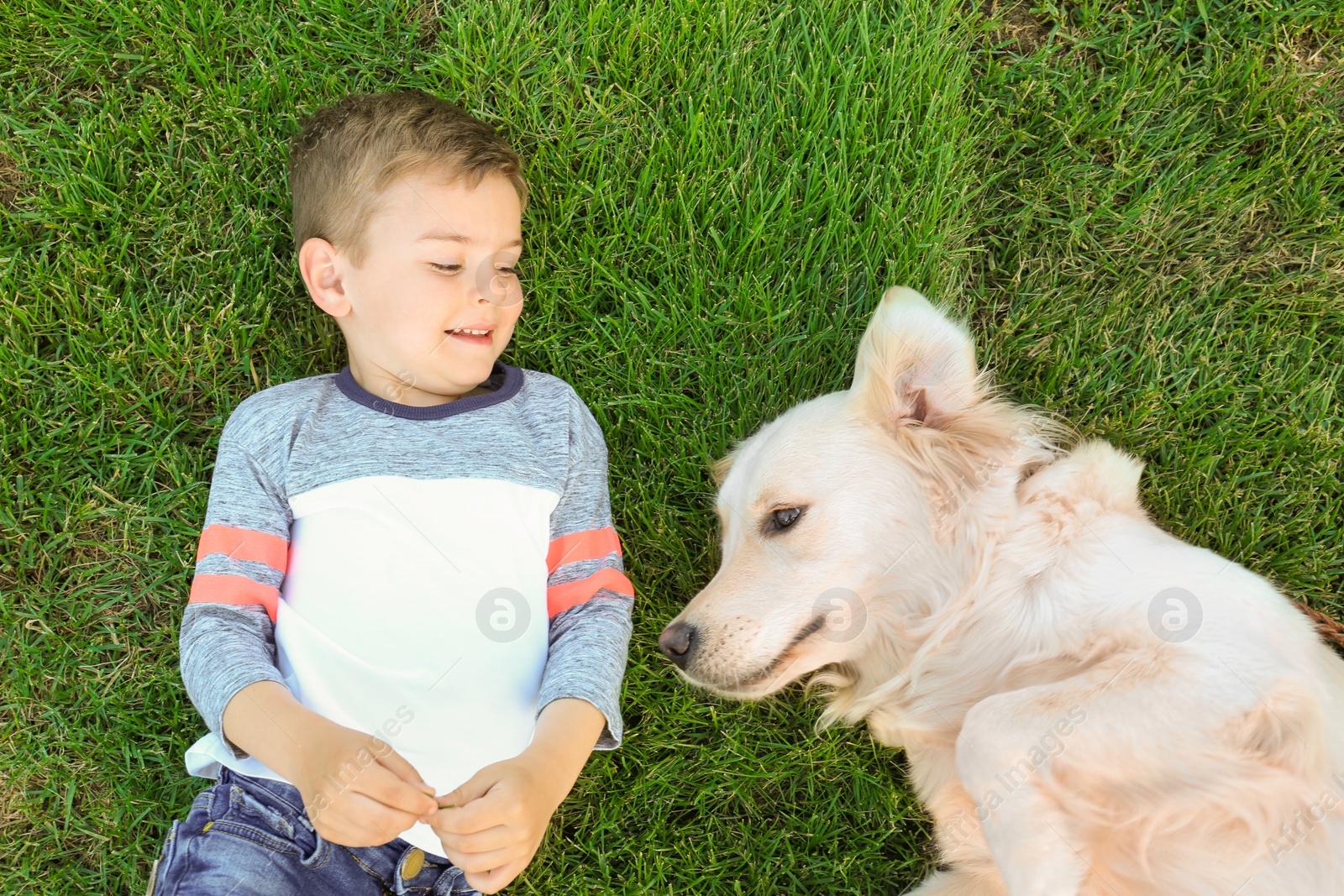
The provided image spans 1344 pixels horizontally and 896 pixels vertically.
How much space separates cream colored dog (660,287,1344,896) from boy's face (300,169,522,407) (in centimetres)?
89

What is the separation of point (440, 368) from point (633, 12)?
153cm

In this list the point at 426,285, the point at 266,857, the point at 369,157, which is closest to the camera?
the point at 266,857

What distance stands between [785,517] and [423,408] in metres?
1.12

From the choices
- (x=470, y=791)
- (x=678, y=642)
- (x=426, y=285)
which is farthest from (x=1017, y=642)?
(x=426, y=285)

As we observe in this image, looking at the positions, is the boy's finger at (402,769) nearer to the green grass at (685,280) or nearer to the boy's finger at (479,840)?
the boy's finger at (479,840)

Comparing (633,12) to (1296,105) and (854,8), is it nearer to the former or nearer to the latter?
(854,8)

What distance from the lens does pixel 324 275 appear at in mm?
2588

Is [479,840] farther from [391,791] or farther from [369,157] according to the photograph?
[369,157]

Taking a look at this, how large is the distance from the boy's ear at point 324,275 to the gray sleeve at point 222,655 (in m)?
0.91

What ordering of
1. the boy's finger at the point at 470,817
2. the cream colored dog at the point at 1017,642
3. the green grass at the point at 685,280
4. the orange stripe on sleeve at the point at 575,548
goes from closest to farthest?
the cream colored dog at the point at 1017,642
the boy's finger at the point at 470,817
the orange stripe on sleeve at the point at 575,548
the green grass at the point at 685,280

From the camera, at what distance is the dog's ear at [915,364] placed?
2172mm

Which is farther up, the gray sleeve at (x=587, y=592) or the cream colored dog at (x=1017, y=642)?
the cream colored dog at (x=1017, y=642)

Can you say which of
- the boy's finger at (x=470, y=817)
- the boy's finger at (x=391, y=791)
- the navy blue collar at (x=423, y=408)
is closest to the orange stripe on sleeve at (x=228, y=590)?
the navy blue collar at (x=423, y=408)

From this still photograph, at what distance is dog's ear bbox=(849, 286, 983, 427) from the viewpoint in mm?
2172
